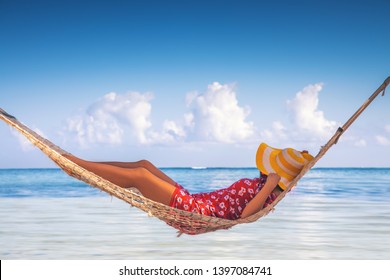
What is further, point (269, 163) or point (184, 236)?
point (184, 236)

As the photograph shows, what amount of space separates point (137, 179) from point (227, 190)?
469 millimetres

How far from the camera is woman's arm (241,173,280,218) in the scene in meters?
3.01

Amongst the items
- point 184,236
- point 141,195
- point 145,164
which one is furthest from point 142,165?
point 184,236

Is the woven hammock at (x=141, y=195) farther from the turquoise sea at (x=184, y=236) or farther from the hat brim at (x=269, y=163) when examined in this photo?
the turquoise sea at (x=184, y=236)

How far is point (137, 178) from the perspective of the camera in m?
3.05

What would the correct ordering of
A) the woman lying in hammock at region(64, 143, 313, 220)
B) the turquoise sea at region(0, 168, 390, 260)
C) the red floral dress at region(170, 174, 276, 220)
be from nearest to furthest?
the woman lying in hammock at region(64, 143, 313, 220) → the red floral dress at region(170, 174, 276, 220) → the turquoise sea at region(0, 168, 390, 260)

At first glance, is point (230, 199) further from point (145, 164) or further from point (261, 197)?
point (145, 164)

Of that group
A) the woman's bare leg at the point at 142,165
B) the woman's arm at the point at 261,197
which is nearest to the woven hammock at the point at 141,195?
the woman's arm at the point at 261,197

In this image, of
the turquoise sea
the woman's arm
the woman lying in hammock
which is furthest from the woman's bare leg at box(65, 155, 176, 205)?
the turquoise sea

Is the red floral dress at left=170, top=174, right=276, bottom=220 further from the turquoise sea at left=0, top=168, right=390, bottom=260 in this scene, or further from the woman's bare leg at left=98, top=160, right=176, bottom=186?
the turquoise sea at left=0, top=168, right=390, bottom=260

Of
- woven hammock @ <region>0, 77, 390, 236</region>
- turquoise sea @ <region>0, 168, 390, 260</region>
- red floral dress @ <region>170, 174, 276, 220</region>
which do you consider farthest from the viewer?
turquoise sea @ <region>0, 168, 390, 260</region>

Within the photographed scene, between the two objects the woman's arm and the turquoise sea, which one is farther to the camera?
the turquoise sea

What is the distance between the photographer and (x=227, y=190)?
3.18m
